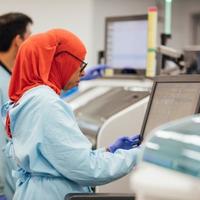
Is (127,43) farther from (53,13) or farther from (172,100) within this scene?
(53,13)

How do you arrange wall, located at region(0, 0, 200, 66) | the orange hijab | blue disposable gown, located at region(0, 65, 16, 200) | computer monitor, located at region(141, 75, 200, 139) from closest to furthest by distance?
1. computer monitor, located at region(141, 75, 200, 139)
2. the orange hijab
3. blue disposable gown, located at region(0, 65, 16, 200)
4. wall, located at region(0, 0, 200, 66)

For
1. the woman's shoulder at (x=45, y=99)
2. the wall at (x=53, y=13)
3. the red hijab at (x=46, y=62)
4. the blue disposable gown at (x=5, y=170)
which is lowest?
the blue disposable gown at (x=5, y=170)

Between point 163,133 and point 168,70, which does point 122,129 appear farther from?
point 163,133

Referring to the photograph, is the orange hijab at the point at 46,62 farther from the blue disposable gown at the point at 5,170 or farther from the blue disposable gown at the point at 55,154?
Answer: the blue disposable gown at the point at 5,170

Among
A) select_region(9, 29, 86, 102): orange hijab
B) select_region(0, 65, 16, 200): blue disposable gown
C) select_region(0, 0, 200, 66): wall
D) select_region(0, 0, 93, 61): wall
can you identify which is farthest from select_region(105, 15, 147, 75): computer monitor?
select_region(0, 0, 93, 61): wall

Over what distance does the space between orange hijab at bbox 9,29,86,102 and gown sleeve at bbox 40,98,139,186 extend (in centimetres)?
19

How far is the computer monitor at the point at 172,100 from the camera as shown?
4.91 ft

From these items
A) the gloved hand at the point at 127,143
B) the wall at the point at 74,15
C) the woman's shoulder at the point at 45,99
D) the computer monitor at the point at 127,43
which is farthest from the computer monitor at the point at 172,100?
the wall at the point at 74,15

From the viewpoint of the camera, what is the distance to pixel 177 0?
6734mm

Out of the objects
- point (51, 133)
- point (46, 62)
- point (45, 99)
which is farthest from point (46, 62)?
point (51, 133)

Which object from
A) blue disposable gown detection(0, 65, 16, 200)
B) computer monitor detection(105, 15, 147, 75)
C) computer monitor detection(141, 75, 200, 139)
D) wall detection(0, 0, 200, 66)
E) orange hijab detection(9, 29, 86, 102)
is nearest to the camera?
computer monitor detection(141, 75, 200, 139)

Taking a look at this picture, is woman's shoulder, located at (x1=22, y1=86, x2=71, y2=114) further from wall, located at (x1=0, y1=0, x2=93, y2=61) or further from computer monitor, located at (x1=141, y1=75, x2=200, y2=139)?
wall, located at (x1=0, y1=0, x2=93, y2=61)

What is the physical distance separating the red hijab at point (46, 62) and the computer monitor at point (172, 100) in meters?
0.32

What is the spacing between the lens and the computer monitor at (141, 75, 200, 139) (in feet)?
4.91
